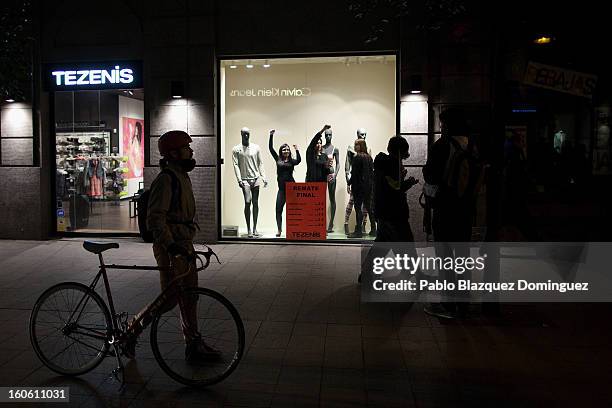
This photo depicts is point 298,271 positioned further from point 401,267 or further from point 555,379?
Result: point 555,379

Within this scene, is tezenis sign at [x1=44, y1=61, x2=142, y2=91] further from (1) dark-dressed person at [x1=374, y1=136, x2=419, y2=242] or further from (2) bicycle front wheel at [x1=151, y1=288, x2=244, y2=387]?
(2) bicycle front wheel at [x1=151, y1=288, x2=244, y2=387]

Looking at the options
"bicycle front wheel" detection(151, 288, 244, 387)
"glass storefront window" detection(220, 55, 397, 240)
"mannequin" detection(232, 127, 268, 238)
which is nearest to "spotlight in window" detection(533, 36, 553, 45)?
"glass storefront window" detection(220, 55, 397, 240)

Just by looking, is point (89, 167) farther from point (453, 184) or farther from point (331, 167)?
point (453, 184)

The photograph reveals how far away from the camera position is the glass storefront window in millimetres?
10867

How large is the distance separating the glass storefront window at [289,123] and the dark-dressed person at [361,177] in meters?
0.26

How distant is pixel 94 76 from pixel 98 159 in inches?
67.8

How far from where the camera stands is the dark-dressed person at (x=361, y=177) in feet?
34.7

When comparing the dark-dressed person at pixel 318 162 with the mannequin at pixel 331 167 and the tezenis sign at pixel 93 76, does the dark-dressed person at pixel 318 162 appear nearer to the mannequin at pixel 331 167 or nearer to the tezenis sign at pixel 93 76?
the mannequin at pixel 331 167

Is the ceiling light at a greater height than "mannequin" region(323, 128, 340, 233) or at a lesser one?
greater

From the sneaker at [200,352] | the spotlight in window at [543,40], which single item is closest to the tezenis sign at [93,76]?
the spotlight in window at [543,40]

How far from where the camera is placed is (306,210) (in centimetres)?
1062

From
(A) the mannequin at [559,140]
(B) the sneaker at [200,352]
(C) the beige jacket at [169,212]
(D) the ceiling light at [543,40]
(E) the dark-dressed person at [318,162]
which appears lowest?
(B) the sneaker at [200,352]

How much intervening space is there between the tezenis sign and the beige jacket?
705cm

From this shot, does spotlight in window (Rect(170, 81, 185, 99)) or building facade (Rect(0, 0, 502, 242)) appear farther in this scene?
spotlight in window (Rect(170, 81, 185, 99))
